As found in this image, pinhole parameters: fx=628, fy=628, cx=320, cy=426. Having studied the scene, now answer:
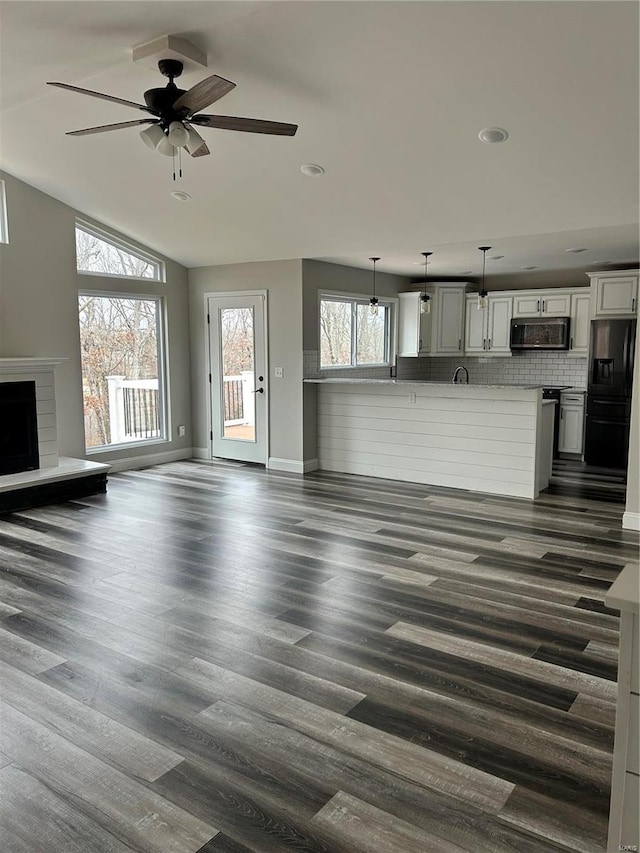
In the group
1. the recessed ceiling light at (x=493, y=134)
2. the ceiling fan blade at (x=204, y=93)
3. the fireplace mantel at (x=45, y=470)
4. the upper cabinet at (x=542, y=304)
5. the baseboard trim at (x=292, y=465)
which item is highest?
the recessed ceiling light at (x=493, y=134)

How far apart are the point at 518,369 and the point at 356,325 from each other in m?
2.54

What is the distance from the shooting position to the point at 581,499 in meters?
6.07

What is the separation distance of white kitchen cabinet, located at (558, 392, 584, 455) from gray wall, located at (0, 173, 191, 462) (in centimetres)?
558

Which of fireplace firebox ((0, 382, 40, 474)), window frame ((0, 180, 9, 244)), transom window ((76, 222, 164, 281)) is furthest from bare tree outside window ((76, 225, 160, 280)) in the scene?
fireplace firebox ((0, 382, 40, 474))

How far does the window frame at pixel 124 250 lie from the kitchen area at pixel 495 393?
2.33 meters

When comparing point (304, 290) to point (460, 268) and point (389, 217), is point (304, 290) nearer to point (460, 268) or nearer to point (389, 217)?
point (389, 217)

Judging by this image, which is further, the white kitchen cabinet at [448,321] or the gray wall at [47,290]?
the white kitchen cabinet at [448,321]

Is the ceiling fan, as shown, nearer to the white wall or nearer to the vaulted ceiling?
the vaulted ceiling

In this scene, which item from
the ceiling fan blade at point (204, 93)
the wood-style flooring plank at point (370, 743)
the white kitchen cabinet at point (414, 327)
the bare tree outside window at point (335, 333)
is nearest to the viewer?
the wood-style flooring plank at point (370, 743)

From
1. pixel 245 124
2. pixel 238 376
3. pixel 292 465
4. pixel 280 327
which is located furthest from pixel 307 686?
pixel 238 376

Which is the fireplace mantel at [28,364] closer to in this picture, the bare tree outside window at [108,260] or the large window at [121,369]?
the large window at [121,369]

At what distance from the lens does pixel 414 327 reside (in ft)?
30.4

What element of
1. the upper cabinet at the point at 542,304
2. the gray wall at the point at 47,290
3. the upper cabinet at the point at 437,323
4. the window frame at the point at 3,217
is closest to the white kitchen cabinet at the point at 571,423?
the upper cabinet at the point at 542,304

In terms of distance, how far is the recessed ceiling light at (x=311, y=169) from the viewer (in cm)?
490
